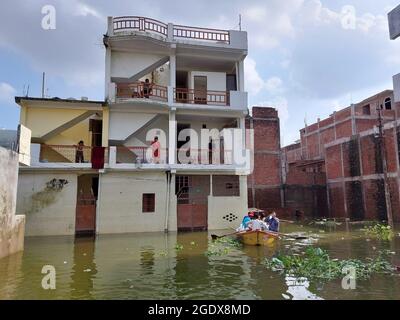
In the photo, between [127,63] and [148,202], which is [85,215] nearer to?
[148,202]

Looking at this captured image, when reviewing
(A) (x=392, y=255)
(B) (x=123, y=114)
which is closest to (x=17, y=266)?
(B) (x=123, y=114)

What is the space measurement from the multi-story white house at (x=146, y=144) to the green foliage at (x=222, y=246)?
426 cm

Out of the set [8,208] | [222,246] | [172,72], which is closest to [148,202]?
[222,246]

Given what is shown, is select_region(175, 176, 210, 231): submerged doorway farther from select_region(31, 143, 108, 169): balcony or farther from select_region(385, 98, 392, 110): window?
select_region(385, 98, 392, 110): window

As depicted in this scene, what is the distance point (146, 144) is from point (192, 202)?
454cm

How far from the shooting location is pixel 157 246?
14172 millimetres

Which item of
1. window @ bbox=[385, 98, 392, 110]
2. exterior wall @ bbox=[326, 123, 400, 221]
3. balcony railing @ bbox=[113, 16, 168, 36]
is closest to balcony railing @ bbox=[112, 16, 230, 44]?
balcony railing @ bbox=[113, 16, 168, 36]

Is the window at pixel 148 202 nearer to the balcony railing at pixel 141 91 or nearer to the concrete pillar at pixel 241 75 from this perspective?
the balcony railing at pixel 141 91

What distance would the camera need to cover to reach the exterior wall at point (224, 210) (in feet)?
64.3

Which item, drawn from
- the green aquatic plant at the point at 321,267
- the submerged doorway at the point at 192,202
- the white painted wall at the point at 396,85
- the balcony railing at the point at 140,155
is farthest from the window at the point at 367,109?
the white painted wall at the point at 396,85

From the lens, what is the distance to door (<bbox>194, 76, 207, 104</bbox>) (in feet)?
70.1
